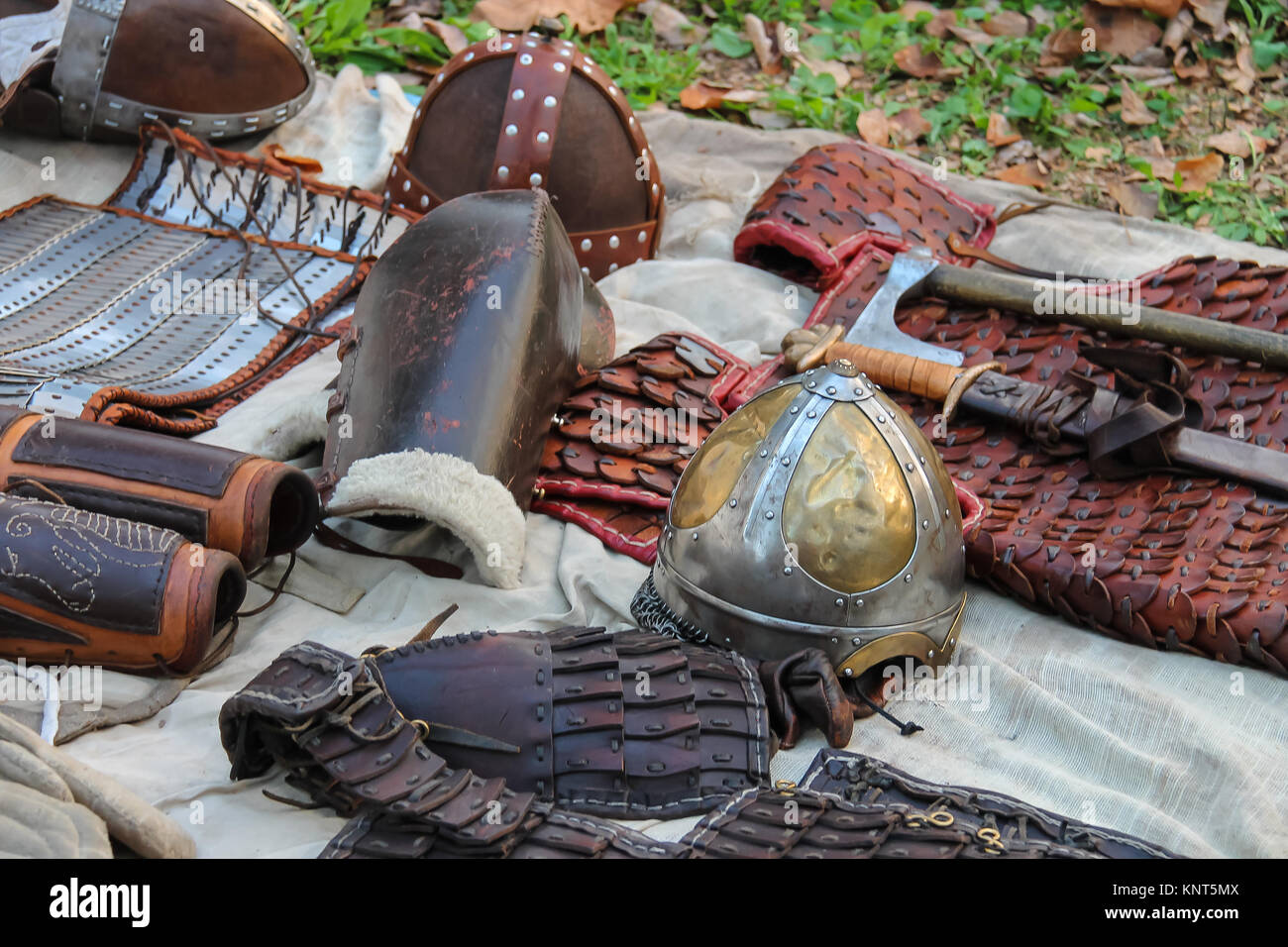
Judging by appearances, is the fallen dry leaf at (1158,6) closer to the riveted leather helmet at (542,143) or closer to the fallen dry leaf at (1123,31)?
the fallen dry leaf at (1123,31)

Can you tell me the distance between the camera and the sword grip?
2977 millimetres

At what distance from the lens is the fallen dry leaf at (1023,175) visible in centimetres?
447

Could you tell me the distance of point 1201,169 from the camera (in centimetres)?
446

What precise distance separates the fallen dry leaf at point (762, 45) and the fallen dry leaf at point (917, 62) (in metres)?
0.49

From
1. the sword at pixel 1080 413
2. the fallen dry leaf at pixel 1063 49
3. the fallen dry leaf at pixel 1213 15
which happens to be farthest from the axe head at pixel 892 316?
the fallen dry leaf at pixel 1213 15

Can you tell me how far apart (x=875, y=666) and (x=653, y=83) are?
3218 millimetres

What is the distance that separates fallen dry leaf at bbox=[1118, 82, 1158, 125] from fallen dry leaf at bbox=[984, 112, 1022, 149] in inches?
16.8

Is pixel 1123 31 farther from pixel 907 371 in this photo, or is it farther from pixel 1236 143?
pixel 907 371

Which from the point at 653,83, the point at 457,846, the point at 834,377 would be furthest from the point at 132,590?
the point at 653,83

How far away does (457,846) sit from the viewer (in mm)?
1808

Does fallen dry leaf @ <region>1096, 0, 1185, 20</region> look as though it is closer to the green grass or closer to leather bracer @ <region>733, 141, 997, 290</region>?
the green grass

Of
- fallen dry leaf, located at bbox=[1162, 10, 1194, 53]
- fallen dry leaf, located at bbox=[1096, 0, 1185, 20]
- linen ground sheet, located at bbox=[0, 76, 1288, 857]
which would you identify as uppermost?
fallen dry leaf, located at bbox=[1096, 0, 1185, 20]

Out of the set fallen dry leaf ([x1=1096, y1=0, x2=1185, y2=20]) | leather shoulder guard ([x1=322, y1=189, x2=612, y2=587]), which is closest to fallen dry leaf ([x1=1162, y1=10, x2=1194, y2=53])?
fallen dry leaf ([x1=1096, y1=0, x2=1185, y2=20])

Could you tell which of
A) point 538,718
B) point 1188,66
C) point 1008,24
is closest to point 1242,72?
point 1188,66
